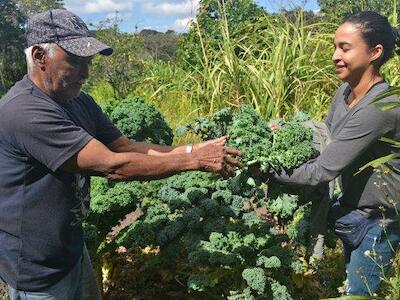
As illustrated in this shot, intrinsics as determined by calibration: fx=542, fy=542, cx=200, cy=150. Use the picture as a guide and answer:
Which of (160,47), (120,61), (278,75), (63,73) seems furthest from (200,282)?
(160,47)

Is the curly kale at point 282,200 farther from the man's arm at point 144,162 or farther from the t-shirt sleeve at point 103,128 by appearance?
the t-shirt sleeve at point 103,128

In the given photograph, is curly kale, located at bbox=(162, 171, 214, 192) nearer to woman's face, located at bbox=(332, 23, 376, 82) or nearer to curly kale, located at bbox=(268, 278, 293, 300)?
curly kale, located at bbox=(268, 278, 293, 300)

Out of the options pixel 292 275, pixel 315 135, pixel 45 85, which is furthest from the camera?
pixel 292 275

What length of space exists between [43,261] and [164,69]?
7928mm

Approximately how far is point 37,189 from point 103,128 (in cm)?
72

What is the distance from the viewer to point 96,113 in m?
3.02

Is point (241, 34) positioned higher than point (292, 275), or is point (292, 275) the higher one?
point (241, 34)

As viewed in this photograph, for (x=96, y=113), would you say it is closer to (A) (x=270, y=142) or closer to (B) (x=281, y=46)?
(A) (x=270, y=142)

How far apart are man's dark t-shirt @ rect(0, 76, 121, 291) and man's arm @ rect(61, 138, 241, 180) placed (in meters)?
0.06

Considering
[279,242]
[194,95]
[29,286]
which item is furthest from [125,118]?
[194,95]

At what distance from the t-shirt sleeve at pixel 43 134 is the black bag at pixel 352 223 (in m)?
1.43

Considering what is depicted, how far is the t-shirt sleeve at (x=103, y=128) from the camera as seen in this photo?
9.91 feet

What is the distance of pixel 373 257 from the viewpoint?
2.82m

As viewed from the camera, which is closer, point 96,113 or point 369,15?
point 369,15
